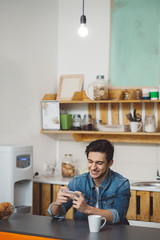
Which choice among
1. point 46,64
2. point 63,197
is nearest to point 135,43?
point 46,64

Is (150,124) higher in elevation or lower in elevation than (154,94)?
lower

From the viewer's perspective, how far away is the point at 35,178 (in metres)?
3.57

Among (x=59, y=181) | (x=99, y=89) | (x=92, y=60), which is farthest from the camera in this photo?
(x=92, y=60)

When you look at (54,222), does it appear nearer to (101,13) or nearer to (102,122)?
(102,122)

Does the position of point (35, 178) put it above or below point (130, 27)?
below

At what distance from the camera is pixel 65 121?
379cm

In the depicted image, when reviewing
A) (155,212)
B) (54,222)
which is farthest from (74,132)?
(54,222)


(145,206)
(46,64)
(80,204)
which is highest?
(46,64)

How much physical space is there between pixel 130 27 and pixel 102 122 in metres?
1.13

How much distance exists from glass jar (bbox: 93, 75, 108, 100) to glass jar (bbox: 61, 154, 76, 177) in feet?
2.43

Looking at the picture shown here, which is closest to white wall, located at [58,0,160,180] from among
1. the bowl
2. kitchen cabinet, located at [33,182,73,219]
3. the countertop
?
the countertop

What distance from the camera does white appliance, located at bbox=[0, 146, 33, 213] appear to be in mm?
2768

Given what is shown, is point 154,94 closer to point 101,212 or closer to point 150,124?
point 150,124

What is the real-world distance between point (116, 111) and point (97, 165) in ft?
5.80
